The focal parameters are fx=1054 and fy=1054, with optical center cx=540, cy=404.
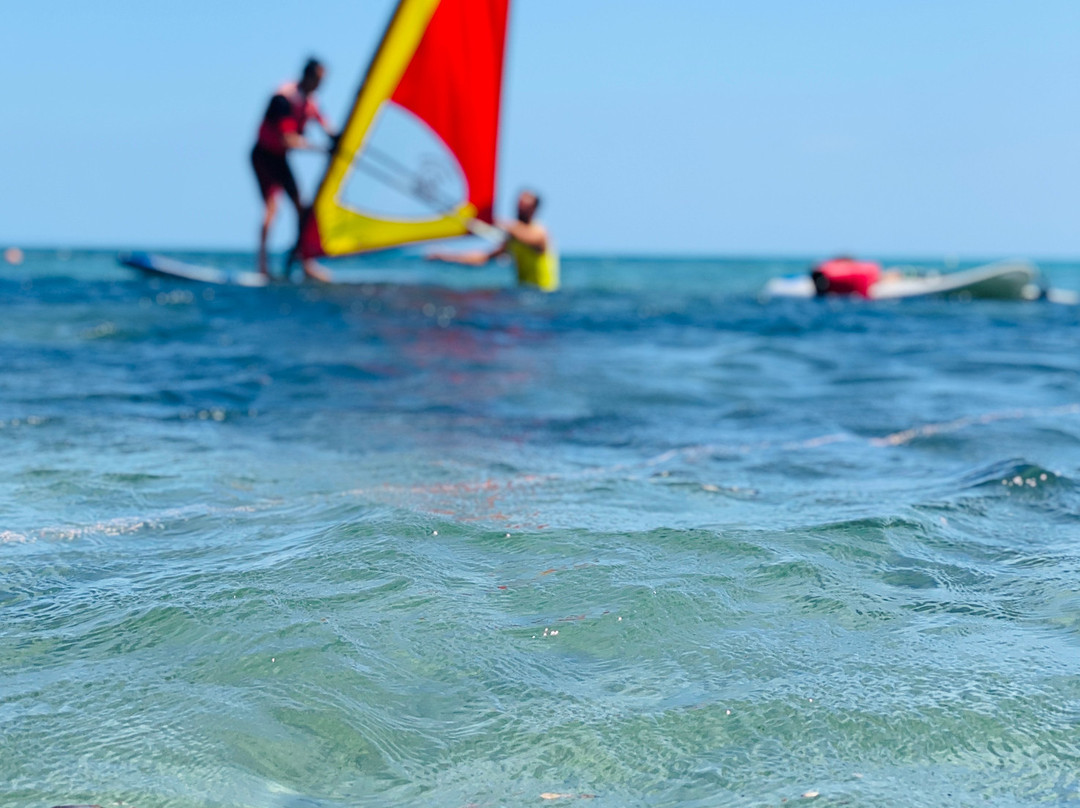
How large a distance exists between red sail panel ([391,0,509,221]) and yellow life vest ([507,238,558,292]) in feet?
2.82

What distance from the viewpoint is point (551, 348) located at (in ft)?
22.6

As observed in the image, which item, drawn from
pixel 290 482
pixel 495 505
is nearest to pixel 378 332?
pixel 290 482

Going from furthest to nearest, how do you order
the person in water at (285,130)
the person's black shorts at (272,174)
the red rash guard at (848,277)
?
1. the red rash guard at (848,277)
2. the person's black shorts at (272,174)
3. the person in water at (285,130)

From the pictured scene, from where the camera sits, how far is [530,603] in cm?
193

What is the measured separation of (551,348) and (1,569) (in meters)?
4.97

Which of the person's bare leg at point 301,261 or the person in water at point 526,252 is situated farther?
the person in water at point 526,252

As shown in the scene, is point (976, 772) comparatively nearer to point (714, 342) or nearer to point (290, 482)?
point (290, 482)

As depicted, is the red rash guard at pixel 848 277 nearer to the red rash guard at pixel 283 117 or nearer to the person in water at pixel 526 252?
the person in water at pixel 526 252

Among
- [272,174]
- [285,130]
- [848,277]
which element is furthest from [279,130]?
[848,277]

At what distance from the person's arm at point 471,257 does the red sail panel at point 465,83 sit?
44 cm

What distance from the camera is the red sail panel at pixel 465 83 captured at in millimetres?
10422

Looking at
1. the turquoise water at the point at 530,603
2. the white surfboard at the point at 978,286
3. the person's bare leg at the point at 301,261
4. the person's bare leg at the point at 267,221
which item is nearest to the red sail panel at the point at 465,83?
the person's bare leg at the point at 301,261

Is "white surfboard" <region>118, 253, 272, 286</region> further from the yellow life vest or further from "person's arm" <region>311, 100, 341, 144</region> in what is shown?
the yellow life vest

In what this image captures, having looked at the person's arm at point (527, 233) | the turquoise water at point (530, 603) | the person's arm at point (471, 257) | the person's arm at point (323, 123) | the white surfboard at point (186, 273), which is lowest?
the turquoise water at point (530, 603)
